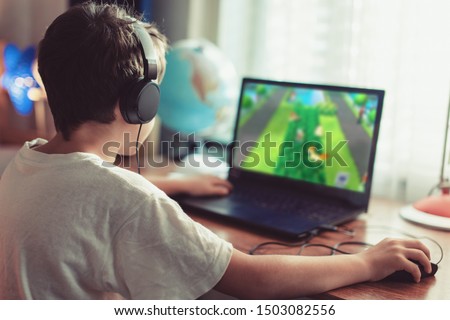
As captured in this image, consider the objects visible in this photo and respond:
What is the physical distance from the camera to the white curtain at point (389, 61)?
1.42 metres

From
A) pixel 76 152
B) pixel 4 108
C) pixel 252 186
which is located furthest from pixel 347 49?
pixel 4 108

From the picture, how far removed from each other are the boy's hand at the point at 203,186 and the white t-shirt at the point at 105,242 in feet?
1.77

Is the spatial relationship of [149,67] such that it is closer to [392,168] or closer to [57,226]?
[57,226]

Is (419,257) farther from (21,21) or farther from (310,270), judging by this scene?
(21,21)

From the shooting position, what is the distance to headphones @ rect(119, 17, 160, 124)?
2.80 ft

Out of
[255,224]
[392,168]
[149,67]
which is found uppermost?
[149,67]

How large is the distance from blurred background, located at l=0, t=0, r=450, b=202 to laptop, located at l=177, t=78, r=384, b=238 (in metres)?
0.27

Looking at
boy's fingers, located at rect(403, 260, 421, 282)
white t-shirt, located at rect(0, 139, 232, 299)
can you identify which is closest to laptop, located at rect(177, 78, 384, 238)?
boy's fingers, located at rect(403, 260, 421, 282)

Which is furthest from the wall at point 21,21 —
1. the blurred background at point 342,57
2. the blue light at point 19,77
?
the blurred background at point 342,57

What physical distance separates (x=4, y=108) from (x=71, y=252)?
2093 millimetres

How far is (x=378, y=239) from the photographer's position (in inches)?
44.5

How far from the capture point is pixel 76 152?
2.71 ft

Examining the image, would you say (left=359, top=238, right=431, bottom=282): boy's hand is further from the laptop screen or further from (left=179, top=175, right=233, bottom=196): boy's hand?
(left=179, top=175, right=233, bottom=196): boy's hand

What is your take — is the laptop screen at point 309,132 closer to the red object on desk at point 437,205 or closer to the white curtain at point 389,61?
the red object on desk at point 437,205
